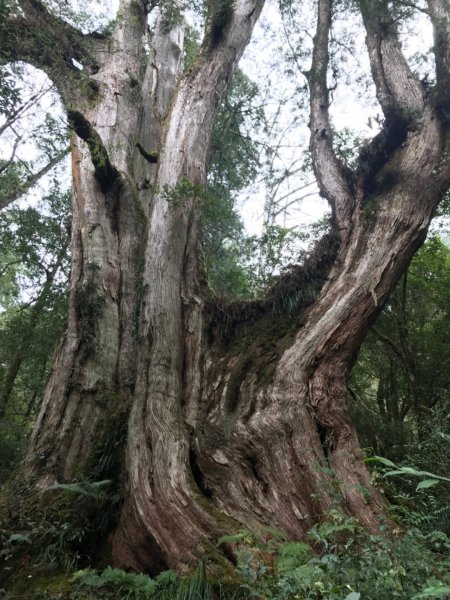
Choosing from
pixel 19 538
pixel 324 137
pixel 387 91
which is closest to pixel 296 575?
pixel 19 538

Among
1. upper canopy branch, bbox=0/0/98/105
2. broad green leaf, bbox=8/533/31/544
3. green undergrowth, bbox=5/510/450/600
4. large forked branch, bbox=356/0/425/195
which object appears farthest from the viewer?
large forked branch, bbox=356/0/425/195

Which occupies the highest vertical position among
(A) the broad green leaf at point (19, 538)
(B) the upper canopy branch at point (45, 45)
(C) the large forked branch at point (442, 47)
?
(C) the large forked branch at point (442, 47)

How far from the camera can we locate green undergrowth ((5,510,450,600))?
7.58 feet

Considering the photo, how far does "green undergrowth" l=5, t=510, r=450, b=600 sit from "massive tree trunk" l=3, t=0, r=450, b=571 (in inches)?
13.0

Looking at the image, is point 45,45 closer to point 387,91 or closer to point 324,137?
point 324,137

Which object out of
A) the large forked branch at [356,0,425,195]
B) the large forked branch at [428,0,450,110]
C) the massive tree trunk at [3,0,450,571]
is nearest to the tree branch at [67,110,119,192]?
the massive tree trunk at [3,0,450,571]

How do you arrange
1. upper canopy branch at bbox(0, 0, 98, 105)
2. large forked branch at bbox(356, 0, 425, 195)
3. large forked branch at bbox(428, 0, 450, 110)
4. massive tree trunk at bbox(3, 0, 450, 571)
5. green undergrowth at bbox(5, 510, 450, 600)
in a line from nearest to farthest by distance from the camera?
green undergrowth at bbox(5, 510, 450, 600), massive tree trunk at bbox(3, 0, 450, 571), upper canopy branch at bbox(0, 0, 98, 105), large forked branch at bbox(428, 0, 450, 110), large forked branch at bbox(356, 0, 425, 195)

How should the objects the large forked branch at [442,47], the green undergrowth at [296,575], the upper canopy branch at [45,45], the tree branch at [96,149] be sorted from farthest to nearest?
the large forked branch at [442,47] < the tree branch at [96,149] < the upper canopy branch at [45,45] < the green undergrowth at [296,575]

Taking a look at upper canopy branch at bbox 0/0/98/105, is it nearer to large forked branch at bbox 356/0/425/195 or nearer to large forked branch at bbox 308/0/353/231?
large forked branch at bbox 308/0/353/231

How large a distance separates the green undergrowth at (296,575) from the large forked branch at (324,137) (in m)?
3.62

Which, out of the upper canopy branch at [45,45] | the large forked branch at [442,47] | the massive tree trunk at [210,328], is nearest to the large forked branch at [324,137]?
the massive tree trunk at [210,328]

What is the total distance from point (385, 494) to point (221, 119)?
8.92 meters

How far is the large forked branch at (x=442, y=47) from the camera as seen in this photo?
561 centimetres

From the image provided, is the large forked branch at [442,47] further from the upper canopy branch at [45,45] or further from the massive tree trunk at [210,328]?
the upper canopy branch at [45,45]
